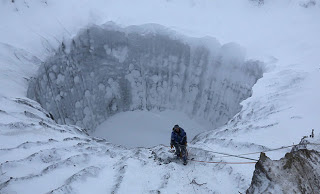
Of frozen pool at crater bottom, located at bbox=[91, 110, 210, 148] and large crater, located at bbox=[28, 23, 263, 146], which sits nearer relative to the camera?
large crater, located at bbox=[28, 23, 263, 146]

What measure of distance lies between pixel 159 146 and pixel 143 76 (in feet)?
18.5

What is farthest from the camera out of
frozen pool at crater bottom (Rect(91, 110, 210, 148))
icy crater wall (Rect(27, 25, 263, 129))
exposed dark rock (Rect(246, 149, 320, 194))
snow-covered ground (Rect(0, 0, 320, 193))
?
frozen pool at crater bottom (Rect(91, 110, 210, 148))

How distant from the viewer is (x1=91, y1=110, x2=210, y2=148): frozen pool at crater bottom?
41.8 ft

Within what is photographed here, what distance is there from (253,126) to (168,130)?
6845mm

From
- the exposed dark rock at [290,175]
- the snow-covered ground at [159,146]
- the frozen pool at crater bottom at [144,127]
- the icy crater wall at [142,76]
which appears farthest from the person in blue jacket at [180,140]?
the frozen pool at crater bottom at [144,127]

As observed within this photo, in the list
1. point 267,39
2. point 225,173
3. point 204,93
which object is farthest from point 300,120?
point 204,93

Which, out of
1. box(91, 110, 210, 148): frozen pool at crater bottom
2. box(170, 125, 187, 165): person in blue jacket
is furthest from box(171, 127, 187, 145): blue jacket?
box(91, 110, 210, 148): frozen pool at crater bottom

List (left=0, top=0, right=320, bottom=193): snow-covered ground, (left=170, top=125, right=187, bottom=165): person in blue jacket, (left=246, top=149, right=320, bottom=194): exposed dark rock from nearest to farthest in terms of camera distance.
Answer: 1. (left=246, top=149, right=320, bottom=194): exposed dark rock
2. (left=0, top=0, right=320, bottom=193): snow-covered ground
3. (left=170, top=125, right=187, bottom=165): person in blue jacket

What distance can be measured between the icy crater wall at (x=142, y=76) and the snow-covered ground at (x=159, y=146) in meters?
0.75

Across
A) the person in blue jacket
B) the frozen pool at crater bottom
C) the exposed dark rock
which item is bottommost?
the frozen pool at crater bottom

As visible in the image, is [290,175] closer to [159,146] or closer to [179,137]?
[179,137]

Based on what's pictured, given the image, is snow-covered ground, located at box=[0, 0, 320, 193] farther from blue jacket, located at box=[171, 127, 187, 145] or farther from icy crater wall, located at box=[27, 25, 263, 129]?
icy crater wall, located at box=[27, 25, 263, 129]

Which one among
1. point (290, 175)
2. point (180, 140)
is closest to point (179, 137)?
point (180, 140)

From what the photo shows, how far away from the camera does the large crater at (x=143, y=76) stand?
11523 mm
